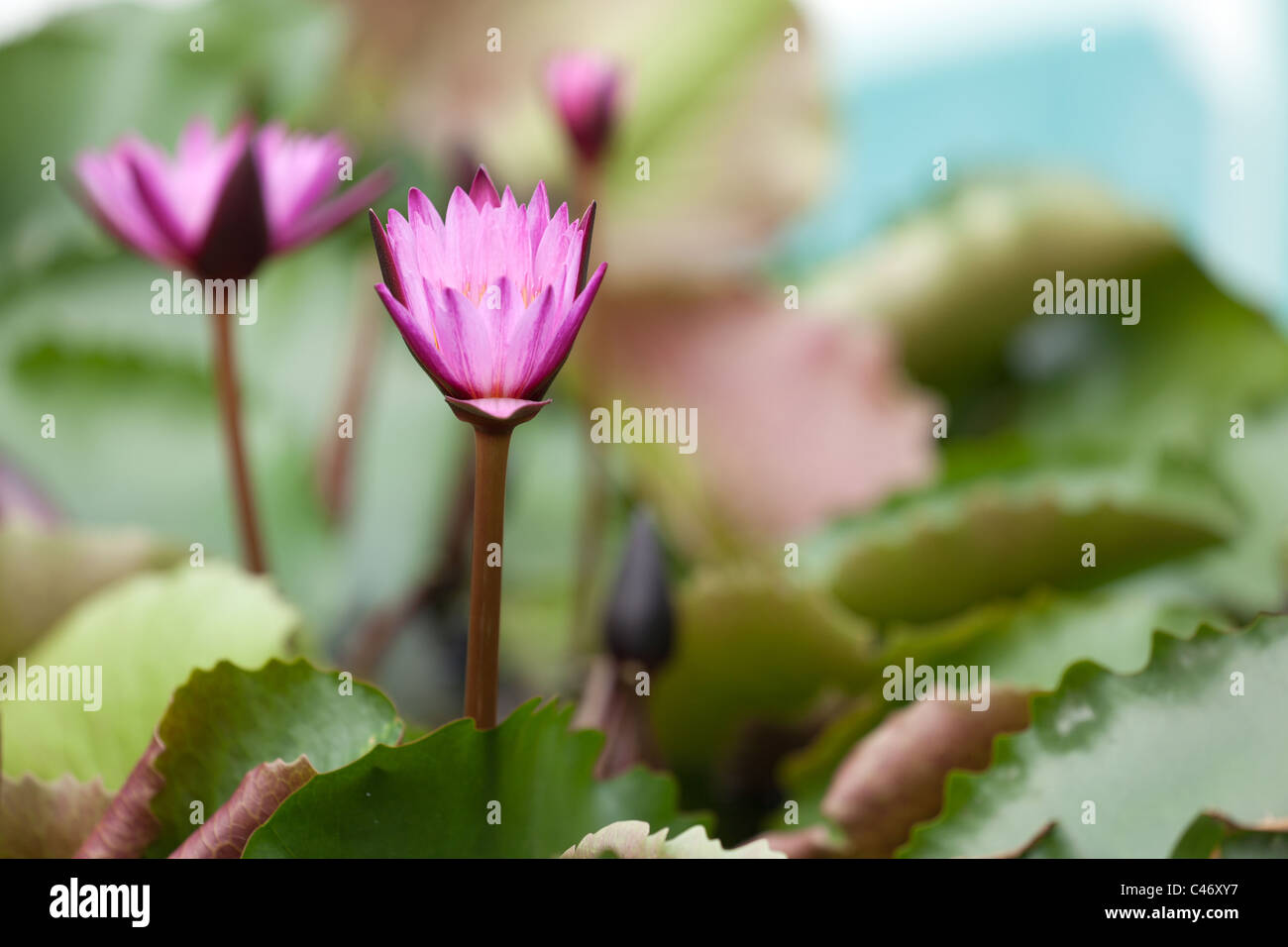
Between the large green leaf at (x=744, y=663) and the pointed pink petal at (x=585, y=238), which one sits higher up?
the pointed pink petal at (x=585, y=238)

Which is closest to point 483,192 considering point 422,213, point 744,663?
point 422,213

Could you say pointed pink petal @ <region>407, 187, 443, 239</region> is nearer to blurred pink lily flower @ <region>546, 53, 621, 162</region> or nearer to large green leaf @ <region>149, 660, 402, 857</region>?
large green leaf @ <region>149, 660, 402, 857</region>

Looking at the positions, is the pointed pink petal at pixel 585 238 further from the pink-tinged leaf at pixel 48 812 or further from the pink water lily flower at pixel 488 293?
the pink-tinged leaf at pixel 48 812

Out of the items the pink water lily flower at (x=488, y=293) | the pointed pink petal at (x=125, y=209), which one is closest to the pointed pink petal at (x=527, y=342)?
the pink water lily flower at (x=488, y=293)

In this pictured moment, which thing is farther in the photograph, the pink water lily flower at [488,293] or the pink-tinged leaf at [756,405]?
the pink-tinged leaf at [756,405]

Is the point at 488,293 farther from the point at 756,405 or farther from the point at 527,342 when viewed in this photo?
the point at 756,405

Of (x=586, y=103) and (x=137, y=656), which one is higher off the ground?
(x=586, y=103)
